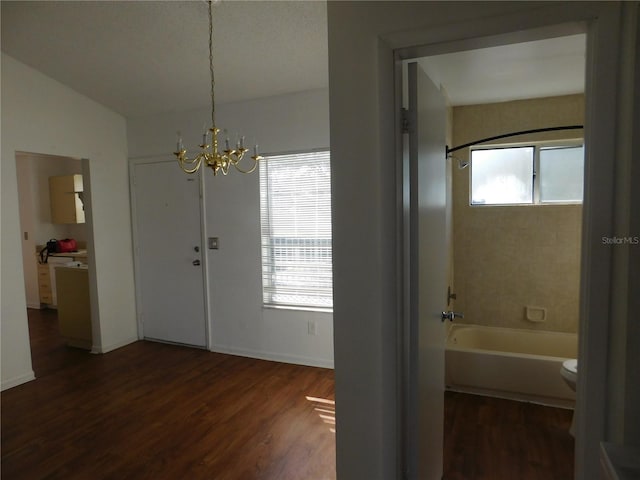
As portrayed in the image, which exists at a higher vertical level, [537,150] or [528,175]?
[537,150]

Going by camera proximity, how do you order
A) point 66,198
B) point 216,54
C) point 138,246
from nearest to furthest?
point 216,54 < point 138,246 < point 66,198

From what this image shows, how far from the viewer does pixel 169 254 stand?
422cm

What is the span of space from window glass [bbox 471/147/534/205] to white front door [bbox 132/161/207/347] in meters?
2.81

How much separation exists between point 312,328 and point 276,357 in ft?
1.66

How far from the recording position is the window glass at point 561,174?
350 cm

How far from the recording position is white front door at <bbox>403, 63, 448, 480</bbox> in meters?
1.42

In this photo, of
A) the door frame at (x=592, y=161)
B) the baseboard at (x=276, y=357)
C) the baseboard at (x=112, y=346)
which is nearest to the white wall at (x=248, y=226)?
the baseboard at (x=276, y=357)

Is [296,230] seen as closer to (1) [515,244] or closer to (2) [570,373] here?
(1) [515,244]

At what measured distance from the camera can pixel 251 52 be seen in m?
2.94

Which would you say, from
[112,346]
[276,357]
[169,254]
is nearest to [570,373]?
[276,357]

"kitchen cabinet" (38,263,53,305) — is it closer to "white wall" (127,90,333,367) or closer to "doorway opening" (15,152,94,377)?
"doorway opening" (15,152,94,377)

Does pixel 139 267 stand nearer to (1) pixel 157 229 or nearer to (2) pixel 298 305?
(1) pixel 157 229

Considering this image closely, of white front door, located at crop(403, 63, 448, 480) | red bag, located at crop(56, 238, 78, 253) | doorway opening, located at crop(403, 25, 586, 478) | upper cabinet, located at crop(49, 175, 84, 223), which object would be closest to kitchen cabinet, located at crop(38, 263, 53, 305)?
red bag, located at crop(56, 238, 78, 253)

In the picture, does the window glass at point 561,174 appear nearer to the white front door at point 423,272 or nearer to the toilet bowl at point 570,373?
the toilet bowl at point 570,373
